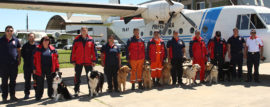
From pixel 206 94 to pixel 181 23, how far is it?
18.4 feet

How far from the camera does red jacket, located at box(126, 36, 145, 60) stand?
6352 mm

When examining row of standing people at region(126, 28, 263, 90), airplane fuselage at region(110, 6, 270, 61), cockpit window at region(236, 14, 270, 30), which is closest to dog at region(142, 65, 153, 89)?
Result: row of standing people at region(126, 28, 263, 90)

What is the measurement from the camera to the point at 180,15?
10.8 meters

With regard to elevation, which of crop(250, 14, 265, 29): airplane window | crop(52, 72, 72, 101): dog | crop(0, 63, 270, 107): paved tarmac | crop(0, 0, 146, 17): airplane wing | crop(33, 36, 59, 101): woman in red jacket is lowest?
crop(0, 63, 270, 107): paved tarmac

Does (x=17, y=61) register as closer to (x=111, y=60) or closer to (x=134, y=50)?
(x=111, y=60)

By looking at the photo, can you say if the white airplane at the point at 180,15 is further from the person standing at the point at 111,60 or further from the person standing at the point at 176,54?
the person standing at the point at 111,60

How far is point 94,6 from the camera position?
1042 cm

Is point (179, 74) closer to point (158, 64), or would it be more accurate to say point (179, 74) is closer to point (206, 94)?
point (158, 64)

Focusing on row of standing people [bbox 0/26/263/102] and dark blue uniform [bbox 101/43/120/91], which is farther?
dark blue uniform [bbox 101/43/120/91]

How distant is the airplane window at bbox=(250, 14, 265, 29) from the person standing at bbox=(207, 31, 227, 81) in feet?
5.08

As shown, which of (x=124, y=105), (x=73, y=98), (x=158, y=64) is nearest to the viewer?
(x=124, y=105)

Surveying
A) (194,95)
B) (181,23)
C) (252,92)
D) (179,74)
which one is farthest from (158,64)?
(181,23)

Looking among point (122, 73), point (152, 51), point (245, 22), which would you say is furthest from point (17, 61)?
point (245, 22)

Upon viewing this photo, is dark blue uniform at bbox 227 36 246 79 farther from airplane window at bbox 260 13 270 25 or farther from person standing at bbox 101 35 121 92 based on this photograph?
person standing at bbox 101 35 121 92
